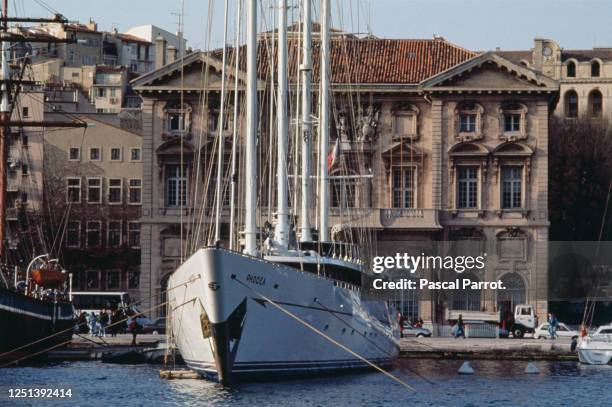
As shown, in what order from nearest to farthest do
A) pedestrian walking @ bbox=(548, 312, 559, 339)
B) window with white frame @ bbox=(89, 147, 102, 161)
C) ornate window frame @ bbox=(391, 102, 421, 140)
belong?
pedestrian walking @ bbox=(548, 312, 559, 339)
ornate window frame @ bbox=(391, 102, 421, 140)
window with white frame @ bbox=(89, 147, 102, 161)

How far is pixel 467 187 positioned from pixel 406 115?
213 inches

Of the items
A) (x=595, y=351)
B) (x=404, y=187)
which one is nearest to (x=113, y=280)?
(x=404, y=187)

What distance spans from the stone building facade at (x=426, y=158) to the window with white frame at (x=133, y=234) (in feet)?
61.7

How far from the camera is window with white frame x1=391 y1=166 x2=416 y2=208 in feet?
368

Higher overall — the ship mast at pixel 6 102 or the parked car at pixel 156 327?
the ship mast at pixel 6 102

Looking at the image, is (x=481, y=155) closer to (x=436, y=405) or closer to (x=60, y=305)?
(x=60, y=305)

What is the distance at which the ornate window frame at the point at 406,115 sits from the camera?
11269 centimetres

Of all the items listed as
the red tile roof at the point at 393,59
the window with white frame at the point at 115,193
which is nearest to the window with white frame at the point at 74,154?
the window with white frame at the point at 115,193

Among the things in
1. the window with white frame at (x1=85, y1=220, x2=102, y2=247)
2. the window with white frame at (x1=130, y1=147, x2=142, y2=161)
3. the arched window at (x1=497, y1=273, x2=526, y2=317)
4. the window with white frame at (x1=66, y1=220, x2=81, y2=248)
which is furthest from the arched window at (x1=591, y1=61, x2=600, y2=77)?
the arched window at (x1=497, y1=273, x2=526, y2=317)

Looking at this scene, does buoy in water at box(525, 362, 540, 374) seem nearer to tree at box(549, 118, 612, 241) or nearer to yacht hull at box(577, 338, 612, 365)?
yacht hull at box(577, 338, 612, 365)

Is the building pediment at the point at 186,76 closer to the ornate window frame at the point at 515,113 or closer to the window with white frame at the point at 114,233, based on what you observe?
the ornate window frame at the point at 515,113

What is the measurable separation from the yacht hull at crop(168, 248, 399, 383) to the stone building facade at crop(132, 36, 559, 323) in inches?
1707

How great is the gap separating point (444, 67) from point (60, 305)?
33517 millimetres

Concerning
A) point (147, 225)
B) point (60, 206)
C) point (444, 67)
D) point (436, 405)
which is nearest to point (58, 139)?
point (60, 206)
